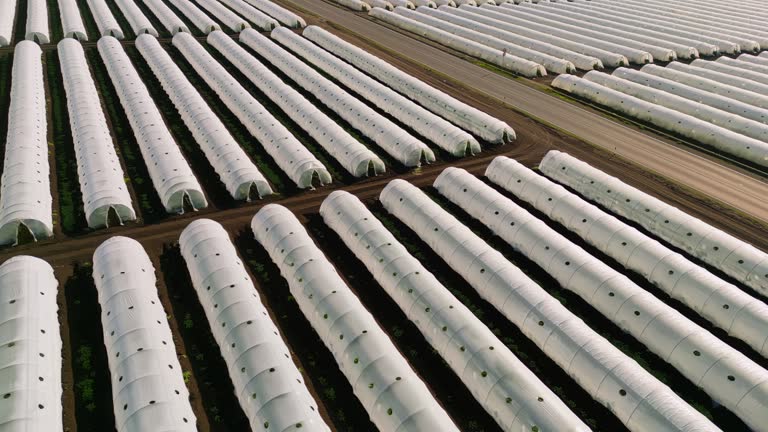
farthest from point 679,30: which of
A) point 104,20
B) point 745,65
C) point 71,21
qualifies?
point 71,21

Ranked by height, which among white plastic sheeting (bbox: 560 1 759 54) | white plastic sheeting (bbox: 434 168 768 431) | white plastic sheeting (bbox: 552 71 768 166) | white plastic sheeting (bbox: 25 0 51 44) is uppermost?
white plastic sheeting (bbox: 25 0 51 44)

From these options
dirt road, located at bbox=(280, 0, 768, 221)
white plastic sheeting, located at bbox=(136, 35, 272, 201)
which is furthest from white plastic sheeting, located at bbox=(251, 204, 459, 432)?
dirt road, located at bbox=(280, 0, 768, 221)

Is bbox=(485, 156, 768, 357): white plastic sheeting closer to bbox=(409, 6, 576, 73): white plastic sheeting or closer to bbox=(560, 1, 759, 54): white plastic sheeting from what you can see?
bbox=(409, 6, 576, 73): white plastic sheeting

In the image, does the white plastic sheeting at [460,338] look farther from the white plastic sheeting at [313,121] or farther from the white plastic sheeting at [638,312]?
the white plastic sheeting at [313,121]

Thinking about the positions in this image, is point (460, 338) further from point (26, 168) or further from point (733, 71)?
point (733, 71)

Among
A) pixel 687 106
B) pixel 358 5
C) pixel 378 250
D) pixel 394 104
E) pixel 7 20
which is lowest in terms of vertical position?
pixel 378 250

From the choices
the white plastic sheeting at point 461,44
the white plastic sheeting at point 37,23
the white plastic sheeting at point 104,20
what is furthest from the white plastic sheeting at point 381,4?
the white plastic sheeting at point 37,23

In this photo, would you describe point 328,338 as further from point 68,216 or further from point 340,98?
A: point 340,98
